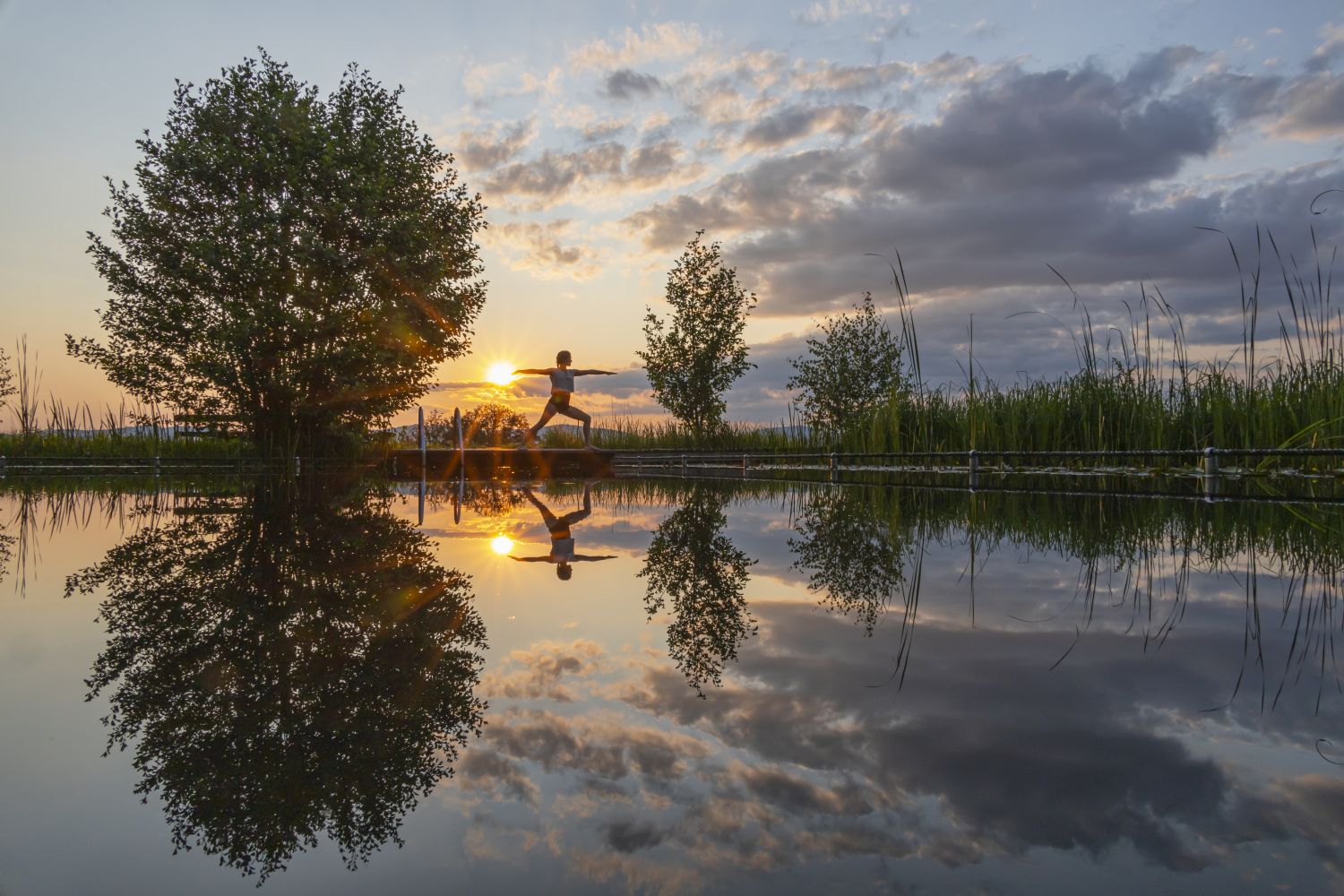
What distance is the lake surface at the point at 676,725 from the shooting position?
5.50 feet

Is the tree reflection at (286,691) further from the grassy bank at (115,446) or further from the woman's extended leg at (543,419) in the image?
the grassy bank at (115,446)

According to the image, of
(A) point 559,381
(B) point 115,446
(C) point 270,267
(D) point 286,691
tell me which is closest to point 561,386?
(A) point 559,381

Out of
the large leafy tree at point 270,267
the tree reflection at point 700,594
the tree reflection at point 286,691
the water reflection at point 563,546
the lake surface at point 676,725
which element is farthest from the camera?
the large leafy tree at point 270,267

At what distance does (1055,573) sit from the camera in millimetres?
→ 4926

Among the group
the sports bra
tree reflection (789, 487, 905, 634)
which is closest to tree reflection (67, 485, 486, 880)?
tree reflection (789, 487, 905, 634)

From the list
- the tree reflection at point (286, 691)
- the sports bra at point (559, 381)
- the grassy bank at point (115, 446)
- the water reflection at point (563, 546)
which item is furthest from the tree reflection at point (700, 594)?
the grassy bank at point (115, 446)

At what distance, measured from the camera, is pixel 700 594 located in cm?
447

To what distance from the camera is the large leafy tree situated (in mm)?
19656

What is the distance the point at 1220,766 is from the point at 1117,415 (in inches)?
463

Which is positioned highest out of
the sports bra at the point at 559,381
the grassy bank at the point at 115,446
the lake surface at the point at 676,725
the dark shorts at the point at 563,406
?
the sports bra at the point at 559,381

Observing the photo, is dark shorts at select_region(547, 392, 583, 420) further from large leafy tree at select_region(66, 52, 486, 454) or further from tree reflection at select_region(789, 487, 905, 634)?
tree reflection at select_region(789, 487, 905, 634)

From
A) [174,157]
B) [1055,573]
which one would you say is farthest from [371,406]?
[1055,573]

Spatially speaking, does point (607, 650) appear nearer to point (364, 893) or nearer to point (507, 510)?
point (364, 893)

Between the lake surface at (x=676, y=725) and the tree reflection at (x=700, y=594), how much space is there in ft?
0.11
